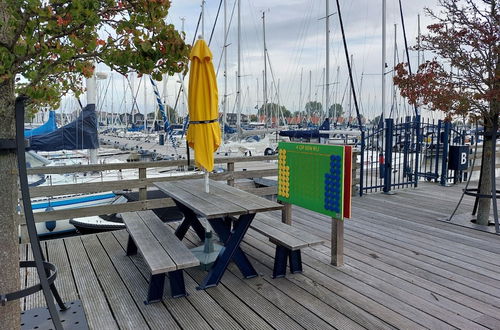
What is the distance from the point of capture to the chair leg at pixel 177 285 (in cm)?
331

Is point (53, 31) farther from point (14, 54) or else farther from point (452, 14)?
point (452, 14)

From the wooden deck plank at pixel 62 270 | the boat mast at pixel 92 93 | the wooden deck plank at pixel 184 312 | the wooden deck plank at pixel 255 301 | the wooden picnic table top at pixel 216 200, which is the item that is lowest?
the wooden deck plank at pixel 184 312

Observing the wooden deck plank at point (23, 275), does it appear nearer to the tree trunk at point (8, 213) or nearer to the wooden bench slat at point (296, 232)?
the tree trunk at point (8, 213)

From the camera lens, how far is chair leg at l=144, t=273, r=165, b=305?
10.4 ft

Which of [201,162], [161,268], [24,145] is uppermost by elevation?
[24,145]

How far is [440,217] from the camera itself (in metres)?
6.15

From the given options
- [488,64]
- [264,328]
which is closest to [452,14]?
[488,64]

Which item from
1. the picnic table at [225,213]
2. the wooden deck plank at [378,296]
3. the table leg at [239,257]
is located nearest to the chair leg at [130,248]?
the picnic table at [225,213]

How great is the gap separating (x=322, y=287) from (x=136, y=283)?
1.78 m

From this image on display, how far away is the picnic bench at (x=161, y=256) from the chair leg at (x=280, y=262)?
3.02 feet

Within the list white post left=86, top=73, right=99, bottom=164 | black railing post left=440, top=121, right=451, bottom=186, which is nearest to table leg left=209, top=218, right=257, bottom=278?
white post left=86, top=73, right=99, bottom=164

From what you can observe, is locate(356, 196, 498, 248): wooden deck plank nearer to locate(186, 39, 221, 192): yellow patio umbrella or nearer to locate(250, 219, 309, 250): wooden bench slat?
locate(250, 219, 309, 250): wooden bench slat

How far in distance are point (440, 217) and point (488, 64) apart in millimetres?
2468

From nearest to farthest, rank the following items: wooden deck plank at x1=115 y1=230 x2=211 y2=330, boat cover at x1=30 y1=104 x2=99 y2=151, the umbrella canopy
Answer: wooden deck plank at x1=115 y1=230 x2=211 y2=330 < the umbrella canopy < boat cover at x1=30 y1=104 x2=99 y2=151
